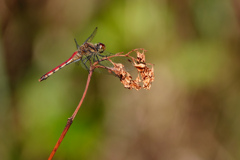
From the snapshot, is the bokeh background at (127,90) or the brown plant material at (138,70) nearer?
the brown plant material at (138,70)

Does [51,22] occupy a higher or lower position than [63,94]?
higher

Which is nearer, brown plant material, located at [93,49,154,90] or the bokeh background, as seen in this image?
brown plant material, located at [93,49,154,90]

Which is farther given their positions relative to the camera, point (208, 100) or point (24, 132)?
point (208, 100)

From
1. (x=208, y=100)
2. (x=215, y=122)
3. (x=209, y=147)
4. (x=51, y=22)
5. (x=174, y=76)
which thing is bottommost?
(x=209, y=147)

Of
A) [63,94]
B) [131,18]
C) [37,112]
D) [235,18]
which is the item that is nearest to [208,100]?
[235,18]

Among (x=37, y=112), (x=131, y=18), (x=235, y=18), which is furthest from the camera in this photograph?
(x=235, y=18)

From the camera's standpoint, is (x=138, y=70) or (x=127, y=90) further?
(x=127, y=90)

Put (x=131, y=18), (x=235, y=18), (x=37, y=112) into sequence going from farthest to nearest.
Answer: (x=235, y=18) → (x=131, y=18) → (x=37, y=112)

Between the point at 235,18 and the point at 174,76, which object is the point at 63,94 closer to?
the point at 174,76
